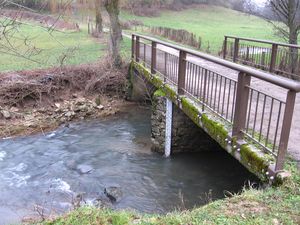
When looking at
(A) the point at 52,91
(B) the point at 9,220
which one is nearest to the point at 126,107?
(A) the point at 52,91

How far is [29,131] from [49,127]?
790mm

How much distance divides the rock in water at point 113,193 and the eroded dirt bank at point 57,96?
572 cm

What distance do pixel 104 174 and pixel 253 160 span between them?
5172 mm

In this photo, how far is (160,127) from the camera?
1016 cm

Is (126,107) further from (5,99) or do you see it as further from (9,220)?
(9,220)

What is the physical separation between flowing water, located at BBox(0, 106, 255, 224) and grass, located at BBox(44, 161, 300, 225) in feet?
8.06

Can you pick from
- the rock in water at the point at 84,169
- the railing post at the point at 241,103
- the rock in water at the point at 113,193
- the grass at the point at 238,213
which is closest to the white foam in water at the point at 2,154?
the rock in water at the point at 84,169

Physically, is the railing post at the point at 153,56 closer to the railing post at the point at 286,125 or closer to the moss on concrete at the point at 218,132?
the moss on concrete at the point at 218,132

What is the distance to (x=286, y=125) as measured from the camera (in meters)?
4.36

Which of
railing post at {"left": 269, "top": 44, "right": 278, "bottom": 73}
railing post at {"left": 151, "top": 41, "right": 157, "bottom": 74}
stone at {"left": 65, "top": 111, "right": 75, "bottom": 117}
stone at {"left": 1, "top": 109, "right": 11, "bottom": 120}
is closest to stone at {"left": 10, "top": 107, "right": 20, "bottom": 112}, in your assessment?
stone at {"left": 1, "top": 109, "right": 11, "bottom": 120}

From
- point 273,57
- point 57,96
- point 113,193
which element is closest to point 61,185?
point 113,193

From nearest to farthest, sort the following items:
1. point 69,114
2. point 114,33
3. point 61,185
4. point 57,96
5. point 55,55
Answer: point 61,185 → point 69,114 → point 57,96 → point 114,33 → point 55,55

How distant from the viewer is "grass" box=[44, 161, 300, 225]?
396 cm

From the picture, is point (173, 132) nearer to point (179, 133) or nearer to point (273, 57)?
point (179, 133)
